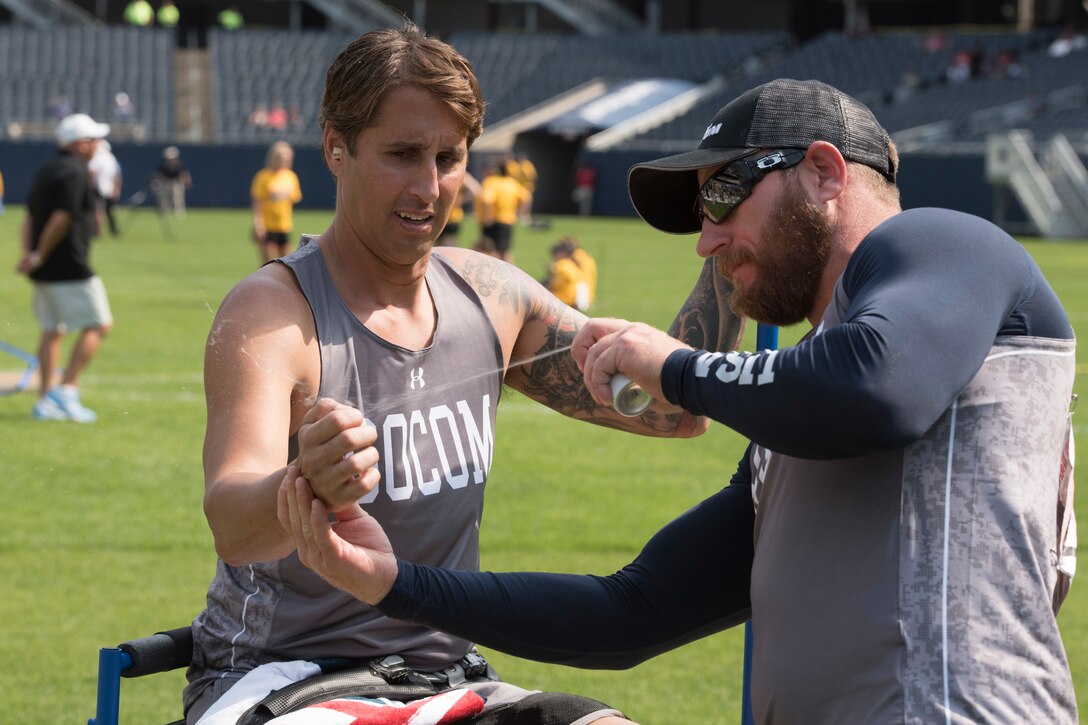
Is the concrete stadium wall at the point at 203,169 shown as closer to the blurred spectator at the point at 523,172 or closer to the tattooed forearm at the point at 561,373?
the blurred spectator at the point at 523,172

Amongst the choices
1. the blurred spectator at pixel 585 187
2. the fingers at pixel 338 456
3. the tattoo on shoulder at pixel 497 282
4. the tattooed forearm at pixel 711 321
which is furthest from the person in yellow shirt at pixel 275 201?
the blurred spectator at pixel 585 187

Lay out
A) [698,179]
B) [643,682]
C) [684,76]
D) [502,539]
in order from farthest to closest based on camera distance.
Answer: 1. [684,76]
2. [502,539]
3. [643,682]
4. [698,179]

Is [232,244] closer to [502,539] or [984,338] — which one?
[502,539]

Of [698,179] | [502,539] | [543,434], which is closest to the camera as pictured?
[698,179]

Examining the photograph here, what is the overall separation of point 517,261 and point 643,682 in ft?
64.3

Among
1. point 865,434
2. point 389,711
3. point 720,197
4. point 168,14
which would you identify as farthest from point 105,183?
point 865,434

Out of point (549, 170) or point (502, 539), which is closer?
point (502, 539)

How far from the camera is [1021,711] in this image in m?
2.08

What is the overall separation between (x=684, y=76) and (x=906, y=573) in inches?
1863

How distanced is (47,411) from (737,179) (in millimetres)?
8530

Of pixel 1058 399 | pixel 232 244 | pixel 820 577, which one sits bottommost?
pixel 232 244

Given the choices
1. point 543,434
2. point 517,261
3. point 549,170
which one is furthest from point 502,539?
point 549,170

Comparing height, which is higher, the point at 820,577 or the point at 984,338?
the point at 984,338

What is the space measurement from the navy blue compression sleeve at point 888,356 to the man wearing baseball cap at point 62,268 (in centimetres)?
892
